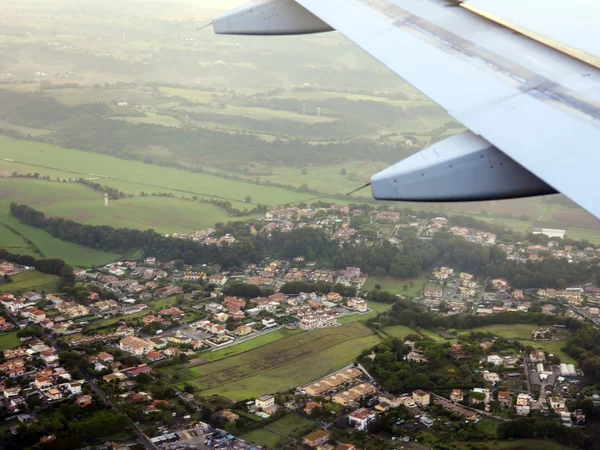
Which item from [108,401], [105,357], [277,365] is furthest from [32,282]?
[277,365]

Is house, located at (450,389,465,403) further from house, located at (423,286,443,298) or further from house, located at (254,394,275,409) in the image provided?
house, located at (423,286,443,298)

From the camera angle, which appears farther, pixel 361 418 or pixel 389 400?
pixel 389 400

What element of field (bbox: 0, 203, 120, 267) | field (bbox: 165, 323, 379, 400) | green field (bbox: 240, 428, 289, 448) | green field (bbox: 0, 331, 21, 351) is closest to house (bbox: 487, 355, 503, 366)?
field (bbox: 165, 323, 379, 400)

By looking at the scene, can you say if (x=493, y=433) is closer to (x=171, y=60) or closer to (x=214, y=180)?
(x=214, y=180)

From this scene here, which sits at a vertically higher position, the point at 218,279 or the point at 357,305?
the point at 357,305

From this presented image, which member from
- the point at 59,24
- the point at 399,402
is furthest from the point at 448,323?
the point at 59,24

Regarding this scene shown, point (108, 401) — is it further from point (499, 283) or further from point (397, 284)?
point (499, 283)

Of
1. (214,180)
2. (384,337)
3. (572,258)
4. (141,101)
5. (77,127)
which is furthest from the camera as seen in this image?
(141,101)
